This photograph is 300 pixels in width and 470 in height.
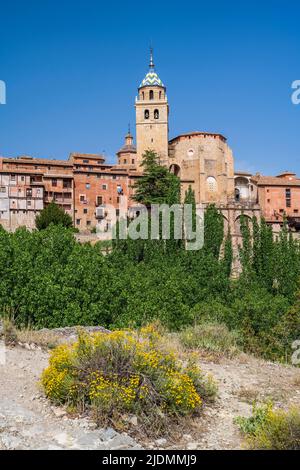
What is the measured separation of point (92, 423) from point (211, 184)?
48517mm

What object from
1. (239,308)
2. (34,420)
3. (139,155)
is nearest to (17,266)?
(239,308)

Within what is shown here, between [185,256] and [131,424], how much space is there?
24534 mm

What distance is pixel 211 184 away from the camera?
176 ft

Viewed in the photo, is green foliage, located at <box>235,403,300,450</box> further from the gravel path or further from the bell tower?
the bell tower

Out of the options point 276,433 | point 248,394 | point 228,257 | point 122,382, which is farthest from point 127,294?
point 276,433

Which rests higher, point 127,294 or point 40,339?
point 40,339

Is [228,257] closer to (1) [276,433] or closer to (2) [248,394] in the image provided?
(2) [248,394]

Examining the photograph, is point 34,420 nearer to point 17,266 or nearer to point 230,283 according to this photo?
point 17,266

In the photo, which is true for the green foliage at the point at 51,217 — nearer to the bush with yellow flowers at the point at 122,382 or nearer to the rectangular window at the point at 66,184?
the rectangular window at the point at 66,184

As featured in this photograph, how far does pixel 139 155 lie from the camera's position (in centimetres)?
5550

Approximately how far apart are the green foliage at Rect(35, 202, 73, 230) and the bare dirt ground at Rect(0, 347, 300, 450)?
116 ft

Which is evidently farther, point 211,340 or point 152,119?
point 152,119

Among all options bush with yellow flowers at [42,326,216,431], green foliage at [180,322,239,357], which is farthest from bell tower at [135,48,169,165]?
bush with yellow flowers at [42,326,216,431]

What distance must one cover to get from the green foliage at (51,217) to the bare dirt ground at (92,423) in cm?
3530
